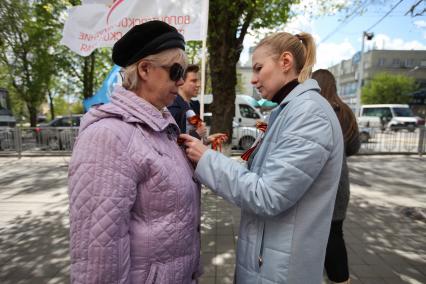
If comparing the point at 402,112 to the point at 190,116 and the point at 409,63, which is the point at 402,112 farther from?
the point at 409,63

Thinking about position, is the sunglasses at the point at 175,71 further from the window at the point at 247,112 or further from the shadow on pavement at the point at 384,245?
the window at the point at 247,112

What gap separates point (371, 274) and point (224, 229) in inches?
78.8

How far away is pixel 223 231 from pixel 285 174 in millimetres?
3517

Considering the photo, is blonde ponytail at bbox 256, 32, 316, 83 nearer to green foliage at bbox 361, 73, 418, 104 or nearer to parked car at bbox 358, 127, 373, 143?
parked car at bbox 358, 127, 373, 143

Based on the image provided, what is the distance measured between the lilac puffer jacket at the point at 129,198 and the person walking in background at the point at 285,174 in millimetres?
177

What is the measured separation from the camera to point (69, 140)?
11758mm

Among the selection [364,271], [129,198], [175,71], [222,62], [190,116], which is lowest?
[364,271]

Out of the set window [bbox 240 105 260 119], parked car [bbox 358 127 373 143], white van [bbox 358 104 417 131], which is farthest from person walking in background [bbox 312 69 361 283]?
white van [bbox 358 104 417 131]

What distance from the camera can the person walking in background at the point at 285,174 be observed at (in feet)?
4.09

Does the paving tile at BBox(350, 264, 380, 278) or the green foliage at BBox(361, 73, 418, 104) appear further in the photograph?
the green foliage at BBox(361, 73, 418, 104)

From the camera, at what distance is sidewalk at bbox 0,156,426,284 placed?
342 cm

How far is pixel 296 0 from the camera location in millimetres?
8414

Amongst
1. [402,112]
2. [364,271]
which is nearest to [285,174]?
[364,271]

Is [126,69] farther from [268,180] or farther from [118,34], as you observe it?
[118,34]
